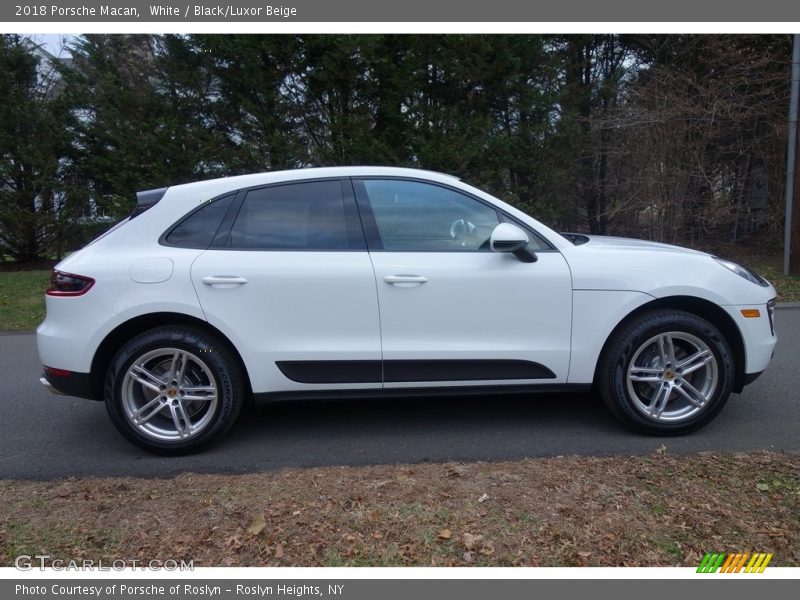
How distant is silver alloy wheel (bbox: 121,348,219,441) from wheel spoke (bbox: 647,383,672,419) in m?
2.77

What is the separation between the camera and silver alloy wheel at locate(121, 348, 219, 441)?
378 cm

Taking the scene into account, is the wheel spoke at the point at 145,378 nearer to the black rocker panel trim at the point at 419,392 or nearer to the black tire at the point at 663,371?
the black rocker panel trim at the point at 419,392

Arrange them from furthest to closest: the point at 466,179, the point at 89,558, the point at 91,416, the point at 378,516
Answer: the point at 466,179 → the point at 91,416 → the point at 378,516 → the point at 89,558

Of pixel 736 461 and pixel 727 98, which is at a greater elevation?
pixel 727 98

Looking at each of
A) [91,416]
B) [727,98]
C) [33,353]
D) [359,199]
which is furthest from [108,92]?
[727,98]

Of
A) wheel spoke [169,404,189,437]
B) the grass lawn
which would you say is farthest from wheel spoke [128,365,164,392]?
the grass lawn

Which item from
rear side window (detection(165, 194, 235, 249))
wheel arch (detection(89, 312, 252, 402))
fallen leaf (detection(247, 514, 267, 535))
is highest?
rear side window (detection(165, 194, 235, 249))

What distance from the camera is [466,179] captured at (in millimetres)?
11281

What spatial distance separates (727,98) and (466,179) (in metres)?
5.48

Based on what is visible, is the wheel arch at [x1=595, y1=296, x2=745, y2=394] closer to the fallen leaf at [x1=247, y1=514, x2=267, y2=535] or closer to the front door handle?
the front door handle

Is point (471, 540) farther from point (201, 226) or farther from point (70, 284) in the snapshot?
point (70, 284)

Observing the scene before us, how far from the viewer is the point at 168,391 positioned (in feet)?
12.5

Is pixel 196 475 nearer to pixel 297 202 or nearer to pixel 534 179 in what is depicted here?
pixel 297 202

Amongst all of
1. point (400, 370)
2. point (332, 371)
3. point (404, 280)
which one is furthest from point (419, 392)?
point (404, 280)
